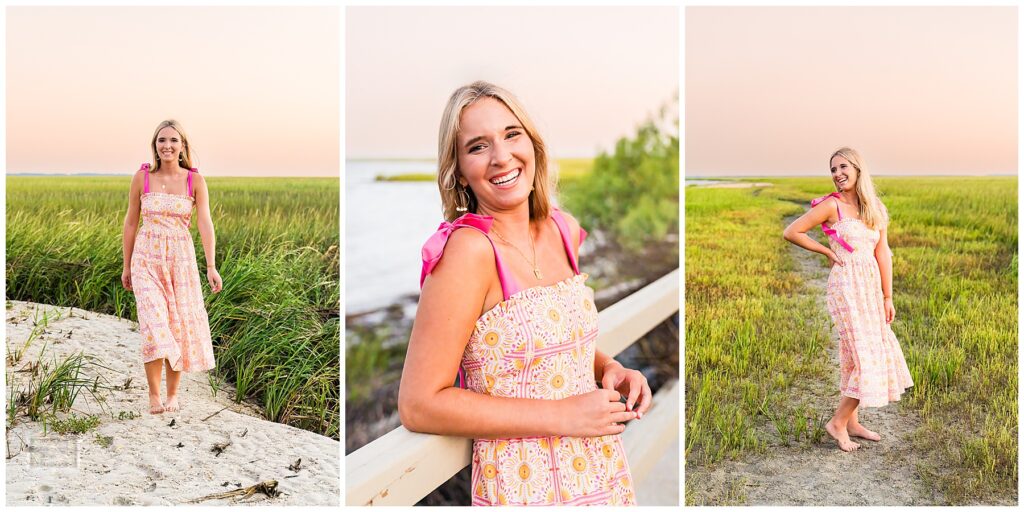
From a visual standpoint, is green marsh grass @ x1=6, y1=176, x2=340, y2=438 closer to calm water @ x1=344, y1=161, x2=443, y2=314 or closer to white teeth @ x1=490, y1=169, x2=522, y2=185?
calm water @ x1=344, y1=161, x2=443, y2=314

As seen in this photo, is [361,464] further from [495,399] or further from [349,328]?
[349,328]

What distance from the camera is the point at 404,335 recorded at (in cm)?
620

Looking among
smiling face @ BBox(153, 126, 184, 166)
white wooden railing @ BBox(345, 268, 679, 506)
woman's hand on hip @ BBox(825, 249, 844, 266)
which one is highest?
smiling face @ BBox(153, 126, 184, 166)

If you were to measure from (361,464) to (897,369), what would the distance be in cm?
218

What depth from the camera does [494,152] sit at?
1647 millimetres

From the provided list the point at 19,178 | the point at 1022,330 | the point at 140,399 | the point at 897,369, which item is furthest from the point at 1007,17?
the point at 19,178

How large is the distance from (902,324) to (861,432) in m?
0.43

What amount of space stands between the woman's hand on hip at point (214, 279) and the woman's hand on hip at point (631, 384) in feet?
4.91

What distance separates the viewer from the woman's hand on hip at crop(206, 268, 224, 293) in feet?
8.79

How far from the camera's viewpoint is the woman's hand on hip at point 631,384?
1.74 metres

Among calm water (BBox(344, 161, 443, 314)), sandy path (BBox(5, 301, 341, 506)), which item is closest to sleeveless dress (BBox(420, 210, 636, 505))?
sandy path (BBox(5, 301, 341, 506))

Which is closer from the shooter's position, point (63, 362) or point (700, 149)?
point (63, 362)

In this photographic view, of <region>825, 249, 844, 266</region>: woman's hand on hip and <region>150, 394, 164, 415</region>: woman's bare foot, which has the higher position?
<region>825, 249, 844, 266</region>: woman's hand on hip

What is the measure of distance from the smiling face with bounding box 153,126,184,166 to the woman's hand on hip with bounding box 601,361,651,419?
5.49ft
